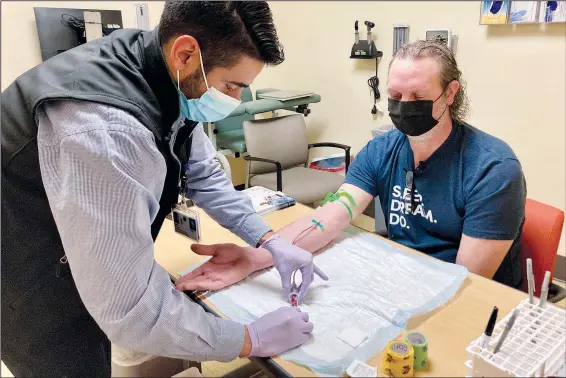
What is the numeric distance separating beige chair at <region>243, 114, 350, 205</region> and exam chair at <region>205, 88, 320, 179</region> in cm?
10

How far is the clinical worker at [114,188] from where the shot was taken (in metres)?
0.83

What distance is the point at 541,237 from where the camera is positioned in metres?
1.47

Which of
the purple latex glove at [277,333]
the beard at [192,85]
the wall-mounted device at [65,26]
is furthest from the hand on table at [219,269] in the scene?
the wall-mounted device at [65,26]

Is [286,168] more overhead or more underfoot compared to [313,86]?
more underfoot

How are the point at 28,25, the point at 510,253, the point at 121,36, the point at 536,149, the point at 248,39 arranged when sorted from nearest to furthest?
the point at 248,39, the point at 121,36, the point at 510,253, the point at 536,149, the point at 28,25

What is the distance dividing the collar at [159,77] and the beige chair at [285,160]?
6.37 ft

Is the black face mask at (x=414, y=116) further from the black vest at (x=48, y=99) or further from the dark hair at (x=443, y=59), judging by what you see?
the black vest at (x=48, y=99)

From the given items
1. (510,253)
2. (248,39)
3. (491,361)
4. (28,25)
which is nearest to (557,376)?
(491,361)

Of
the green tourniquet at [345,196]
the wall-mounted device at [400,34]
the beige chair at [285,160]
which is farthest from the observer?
the wall-mounted device at [400,34]

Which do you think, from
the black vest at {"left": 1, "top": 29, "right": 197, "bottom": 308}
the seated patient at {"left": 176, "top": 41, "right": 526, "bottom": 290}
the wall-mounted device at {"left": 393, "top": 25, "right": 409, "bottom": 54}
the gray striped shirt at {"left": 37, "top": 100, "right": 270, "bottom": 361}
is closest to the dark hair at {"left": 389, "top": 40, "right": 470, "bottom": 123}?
the seated patient at {"left": 176, "top": 41, "right": 526, "bottom": 290}

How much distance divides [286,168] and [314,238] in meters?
2.04

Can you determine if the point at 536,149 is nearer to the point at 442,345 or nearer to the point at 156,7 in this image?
the point at 442,345

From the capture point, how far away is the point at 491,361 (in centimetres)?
86

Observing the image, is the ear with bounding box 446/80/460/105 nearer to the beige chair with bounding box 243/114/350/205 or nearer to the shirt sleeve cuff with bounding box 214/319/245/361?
the shirt sleeve cuff with bounding box 214/319/245/361
